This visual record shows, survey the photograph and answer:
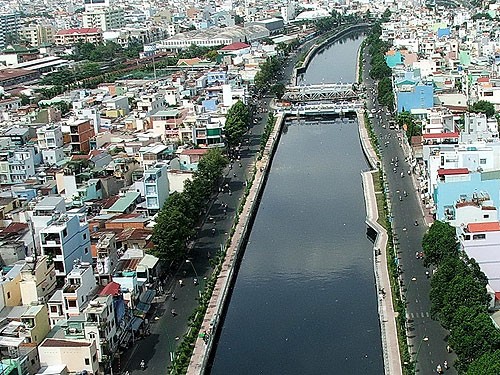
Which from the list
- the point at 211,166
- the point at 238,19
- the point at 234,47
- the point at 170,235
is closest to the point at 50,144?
the point at 211,166

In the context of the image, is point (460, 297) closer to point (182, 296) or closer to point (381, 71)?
point (182, 296)

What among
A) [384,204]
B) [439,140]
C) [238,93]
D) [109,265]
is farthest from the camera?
[238,93]

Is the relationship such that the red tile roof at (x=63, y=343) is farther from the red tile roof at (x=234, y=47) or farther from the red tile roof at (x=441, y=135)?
the red tile roof at (x=234, y=47)

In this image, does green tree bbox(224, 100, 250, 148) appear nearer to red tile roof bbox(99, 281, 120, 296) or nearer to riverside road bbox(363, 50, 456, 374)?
riverside road bbox(363, 50, 456, 374)

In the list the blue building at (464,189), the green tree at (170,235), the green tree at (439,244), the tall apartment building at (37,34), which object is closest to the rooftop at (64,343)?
the green tree at (170,235)

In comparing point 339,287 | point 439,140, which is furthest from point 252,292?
point 439,140

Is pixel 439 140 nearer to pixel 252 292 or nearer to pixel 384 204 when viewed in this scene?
pixel 384 204
